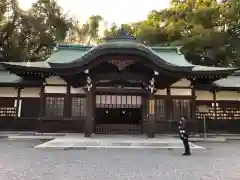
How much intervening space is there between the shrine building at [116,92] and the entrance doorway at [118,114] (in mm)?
66

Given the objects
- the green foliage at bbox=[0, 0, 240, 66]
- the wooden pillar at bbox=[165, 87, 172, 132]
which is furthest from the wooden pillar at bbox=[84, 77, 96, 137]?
the green foliage at bbox=[0, 0, 240, 66]

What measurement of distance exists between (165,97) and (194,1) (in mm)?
18462

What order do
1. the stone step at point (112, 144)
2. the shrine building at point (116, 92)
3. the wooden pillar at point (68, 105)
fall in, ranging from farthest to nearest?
1. the wooden pillar at point (68, 105)
2. the shrine building at point (116, 92)
3. the stone step at point (112, 144)

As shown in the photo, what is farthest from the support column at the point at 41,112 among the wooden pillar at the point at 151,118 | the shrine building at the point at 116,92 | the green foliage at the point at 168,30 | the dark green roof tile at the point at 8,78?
the green foliage at the point at 168,30

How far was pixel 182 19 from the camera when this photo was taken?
103 ft

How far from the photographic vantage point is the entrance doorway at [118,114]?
17531mm

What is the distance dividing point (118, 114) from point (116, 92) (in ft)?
17.1

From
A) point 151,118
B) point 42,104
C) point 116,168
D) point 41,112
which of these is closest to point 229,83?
point 151,118

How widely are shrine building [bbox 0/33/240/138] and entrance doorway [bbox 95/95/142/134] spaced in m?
0.07

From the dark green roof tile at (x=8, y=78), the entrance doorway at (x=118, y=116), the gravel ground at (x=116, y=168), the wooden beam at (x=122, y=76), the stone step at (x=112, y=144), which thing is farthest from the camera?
the entrance doorway at (x=118, y=116)

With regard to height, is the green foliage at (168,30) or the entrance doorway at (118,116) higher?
the green foliage at (168,30)

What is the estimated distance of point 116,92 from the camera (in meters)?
16.4

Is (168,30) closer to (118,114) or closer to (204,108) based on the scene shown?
(118,114)

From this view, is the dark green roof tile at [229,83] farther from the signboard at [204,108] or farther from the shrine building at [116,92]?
the signboard at [204,108]
